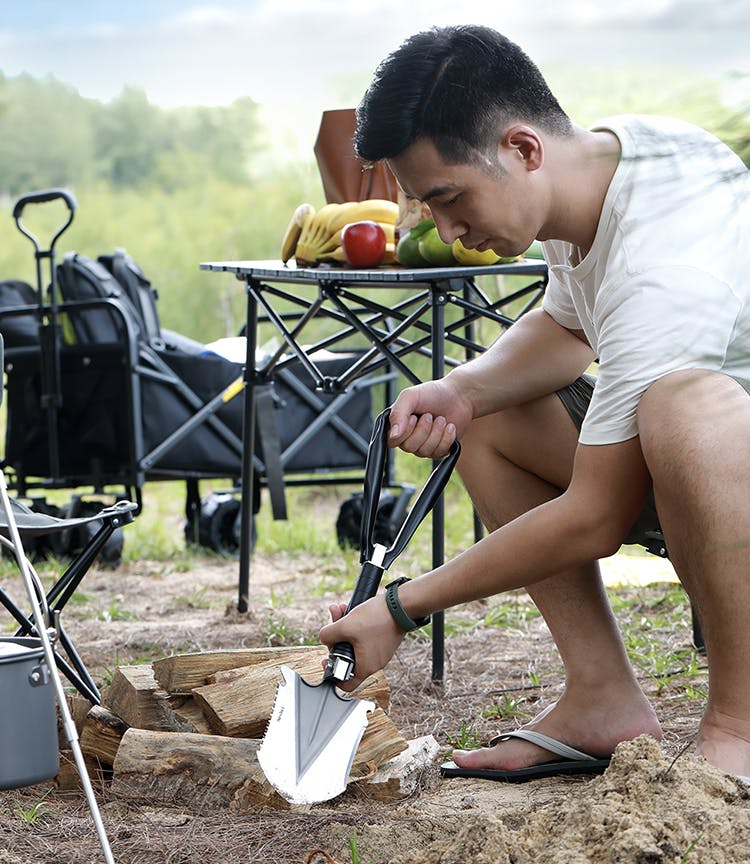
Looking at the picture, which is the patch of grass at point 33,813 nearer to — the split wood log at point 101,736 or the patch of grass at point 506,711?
the split wood log at point 101,736

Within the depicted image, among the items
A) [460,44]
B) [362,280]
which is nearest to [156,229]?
[362,280]

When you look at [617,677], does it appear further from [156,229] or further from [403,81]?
[156,229]

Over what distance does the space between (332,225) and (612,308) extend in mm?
1197

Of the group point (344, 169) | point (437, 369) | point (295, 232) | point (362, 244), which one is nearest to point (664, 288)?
point (437, 369)

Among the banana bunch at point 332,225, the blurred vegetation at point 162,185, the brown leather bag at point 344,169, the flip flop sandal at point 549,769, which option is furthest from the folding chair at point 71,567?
the blurred vegetation at point 162,185

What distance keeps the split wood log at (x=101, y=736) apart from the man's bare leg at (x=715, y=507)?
34.6 inches

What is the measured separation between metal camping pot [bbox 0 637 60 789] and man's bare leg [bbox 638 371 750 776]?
2.54 feet

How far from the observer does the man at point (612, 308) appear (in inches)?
54.2

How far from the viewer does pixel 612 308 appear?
1441 mm

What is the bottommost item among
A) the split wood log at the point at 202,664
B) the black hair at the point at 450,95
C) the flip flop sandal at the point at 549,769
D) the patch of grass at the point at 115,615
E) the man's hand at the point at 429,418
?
the patch of grass at the point at 115,615

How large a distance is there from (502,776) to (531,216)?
829mm

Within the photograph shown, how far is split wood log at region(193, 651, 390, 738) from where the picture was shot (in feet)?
5.50

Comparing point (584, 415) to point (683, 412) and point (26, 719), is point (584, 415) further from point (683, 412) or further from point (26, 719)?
point (26, 719)

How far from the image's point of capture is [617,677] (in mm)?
1722
